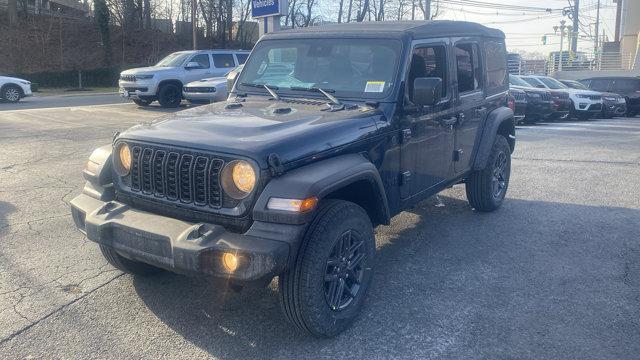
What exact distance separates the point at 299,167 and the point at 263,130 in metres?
0.39

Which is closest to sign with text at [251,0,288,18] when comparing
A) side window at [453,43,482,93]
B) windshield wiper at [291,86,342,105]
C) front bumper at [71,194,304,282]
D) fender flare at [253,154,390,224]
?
side window at [453,43,482,93]

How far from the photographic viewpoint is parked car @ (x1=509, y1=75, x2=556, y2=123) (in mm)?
16781

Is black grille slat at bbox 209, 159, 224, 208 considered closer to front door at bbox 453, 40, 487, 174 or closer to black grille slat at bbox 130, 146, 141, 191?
black grille slat at bbox 130, 146, 141, 191

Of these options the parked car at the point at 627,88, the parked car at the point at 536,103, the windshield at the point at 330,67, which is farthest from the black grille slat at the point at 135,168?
the parked car at the point at 627,88

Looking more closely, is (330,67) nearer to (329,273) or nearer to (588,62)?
Result: (329,273)

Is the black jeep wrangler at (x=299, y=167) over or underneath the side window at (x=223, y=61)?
underneath

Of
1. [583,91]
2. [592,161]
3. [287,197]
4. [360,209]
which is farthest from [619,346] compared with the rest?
[583,91]

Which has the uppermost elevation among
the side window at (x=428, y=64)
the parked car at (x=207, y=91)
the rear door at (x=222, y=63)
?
the rear door at (x=222, y=63)

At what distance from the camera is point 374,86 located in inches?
179

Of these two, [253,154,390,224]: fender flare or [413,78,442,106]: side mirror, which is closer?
[253,154,390,224]: fender flare

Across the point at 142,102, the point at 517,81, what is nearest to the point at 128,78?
the point at 142,102

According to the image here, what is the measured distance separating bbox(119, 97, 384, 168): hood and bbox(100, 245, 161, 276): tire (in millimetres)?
953

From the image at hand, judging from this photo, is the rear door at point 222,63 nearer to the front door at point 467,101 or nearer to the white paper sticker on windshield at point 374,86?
the front door at point 467,101

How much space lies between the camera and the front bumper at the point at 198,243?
10.5ft
